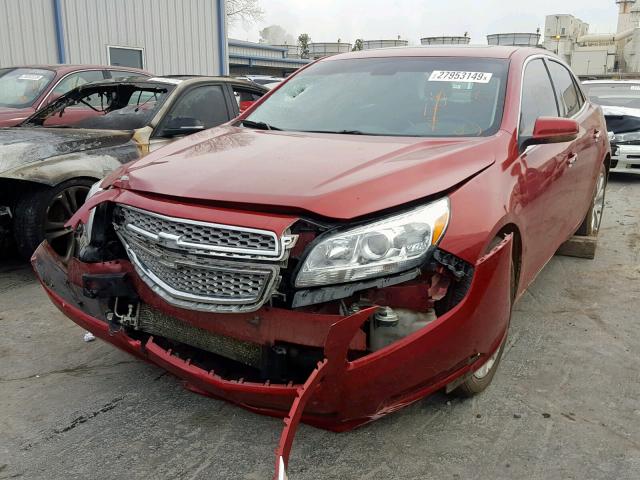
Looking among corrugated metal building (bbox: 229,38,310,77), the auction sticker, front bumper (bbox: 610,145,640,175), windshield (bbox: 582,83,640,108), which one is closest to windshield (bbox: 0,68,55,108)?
the auction sticker

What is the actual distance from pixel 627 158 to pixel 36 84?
8108 millimetres

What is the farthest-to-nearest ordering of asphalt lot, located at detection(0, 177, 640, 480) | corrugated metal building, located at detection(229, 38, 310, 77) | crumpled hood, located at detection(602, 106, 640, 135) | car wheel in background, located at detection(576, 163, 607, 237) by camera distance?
1. corrugated metal building, located at detection(229, 38, 310, 77)
2. crumpled hood, located at detection(602, 106, 640, 135)
3. car wheel in background, located at detection(576, 163, 607, 237)
4. asphalt lot, located at detection(0, 177, 640, 480)

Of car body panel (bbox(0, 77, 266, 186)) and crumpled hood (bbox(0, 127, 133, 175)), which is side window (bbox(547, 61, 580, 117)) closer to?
car body panel (bbox(0, 77, 266, 186))

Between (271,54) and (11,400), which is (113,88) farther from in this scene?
(271,54)

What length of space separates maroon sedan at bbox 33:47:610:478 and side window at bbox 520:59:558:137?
0.25m

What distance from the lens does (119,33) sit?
44.5 ft

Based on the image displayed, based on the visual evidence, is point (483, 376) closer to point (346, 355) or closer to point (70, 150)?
point (346, 355)

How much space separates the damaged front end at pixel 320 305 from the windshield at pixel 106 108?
10.5 ft

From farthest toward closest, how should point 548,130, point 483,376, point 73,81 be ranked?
point 73,81, point 548,130, point 483,376

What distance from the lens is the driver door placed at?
16.5ft

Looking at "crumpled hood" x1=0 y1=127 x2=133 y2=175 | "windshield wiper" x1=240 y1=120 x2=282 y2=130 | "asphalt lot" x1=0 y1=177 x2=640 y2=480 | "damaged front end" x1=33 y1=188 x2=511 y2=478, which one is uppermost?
"windshield wiper" x1=240 y1=120 x2=282 y2=130

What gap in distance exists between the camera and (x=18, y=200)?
4227mm

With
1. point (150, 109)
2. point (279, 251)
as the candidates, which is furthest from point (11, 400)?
point (150, 109)

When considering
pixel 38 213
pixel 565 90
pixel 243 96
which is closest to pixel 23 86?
pixel 243 96
